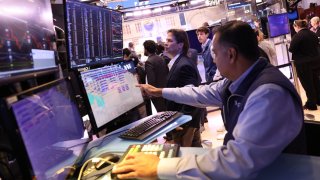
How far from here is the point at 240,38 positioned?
130 centimetres

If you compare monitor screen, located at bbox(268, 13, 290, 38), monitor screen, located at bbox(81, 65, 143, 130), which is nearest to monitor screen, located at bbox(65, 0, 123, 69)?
monitor screen, located at bbox(81, 65, 143, 130)

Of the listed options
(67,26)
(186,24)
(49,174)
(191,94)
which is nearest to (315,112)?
(191,94)

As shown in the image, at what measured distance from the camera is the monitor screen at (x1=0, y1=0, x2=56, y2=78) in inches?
50.9

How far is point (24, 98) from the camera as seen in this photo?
894 mm

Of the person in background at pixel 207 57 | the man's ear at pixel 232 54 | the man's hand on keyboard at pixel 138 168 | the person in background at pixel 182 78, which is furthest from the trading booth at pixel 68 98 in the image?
the person in background at pixel 207 57

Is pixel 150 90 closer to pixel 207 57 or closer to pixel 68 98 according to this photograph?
pixel 68 98

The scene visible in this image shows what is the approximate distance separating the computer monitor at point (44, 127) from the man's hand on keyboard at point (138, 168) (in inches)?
8.5

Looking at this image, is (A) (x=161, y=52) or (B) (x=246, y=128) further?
(A) (x=161, y=52)

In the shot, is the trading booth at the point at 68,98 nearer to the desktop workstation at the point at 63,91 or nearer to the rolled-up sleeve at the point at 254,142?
the desktop workstation at the point at 63,91

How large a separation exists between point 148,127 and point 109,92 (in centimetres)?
34

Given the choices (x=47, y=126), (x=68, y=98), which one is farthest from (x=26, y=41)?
(x=47, y=126)

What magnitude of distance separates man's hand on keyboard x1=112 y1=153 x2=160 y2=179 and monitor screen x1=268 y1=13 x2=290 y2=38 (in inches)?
238

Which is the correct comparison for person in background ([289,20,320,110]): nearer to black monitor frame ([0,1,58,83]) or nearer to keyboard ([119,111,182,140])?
keyboard ([119,111,182,140])

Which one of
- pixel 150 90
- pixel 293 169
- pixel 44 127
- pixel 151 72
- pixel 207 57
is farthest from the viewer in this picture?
pixel 207 57
